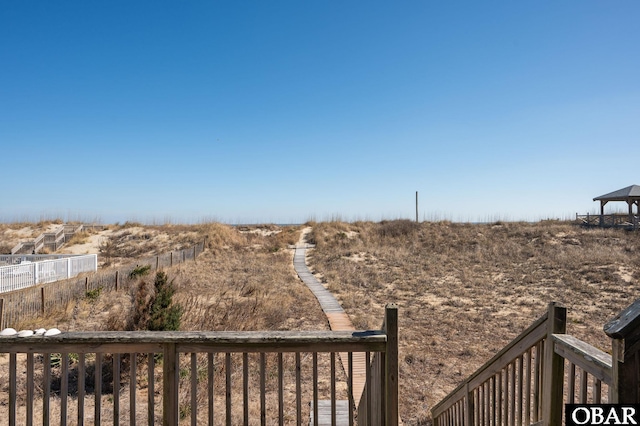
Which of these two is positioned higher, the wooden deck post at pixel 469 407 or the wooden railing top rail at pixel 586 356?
the wooden railing top rail at pixel 586 356

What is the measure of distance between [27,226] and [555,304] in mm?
43768

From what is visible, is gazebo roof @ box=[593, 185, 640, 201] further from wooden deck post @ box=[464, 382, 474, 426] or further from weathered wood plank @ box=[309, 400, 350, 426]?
wooden deck post @ box=[464, 382, 474, 426]

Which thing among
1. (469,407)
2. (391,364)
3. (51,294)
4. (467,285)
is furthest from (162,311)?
(467,285)

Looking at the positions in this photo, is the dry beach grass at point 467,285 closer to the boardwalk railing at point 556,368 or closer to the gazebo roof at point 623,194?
the boardwalk railing at point 556,368

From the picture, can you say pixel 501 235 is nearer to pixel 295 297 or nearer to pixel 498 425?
pixel 295 297

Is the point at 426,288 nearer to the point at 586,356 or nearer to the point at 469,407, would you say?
the point at 469,407

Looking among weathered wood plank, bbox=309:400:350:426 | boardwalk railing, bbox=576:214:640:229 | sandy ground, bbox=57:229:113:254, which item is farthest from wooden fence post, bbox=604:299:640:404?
boardwalk railing, bbox=576:214:640:229

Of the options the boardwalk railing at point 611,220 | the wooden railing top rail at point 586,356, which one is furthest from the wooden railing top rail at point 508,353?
the boardwalk railing at point 611,220

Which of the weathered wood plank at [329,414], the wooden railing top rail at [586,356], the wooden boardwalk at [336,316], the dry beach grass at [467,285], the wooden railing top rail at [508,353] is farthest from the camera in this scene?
the dry beach grass at [467,285]

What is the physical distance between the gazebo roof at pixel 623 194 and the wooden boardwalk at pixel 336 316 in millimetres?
26851

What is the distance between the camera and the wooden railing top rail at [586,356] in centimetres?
164

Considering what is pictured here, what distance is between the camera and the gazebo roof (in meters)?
27.1

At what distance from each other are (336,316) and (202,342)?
8256mm

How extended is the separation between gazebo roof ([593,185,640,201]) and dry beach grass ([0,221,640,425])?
5.52 m
